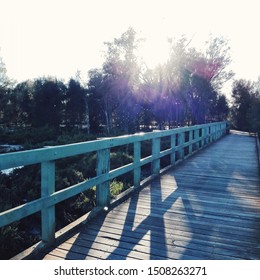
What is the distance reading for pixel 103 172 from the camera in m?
4.04

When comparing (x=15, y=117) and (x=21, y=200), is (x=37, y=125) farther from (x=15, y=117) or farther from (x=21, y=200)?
(x=21, y=200)

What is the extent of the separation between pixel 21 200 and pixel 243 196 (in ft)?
19.5

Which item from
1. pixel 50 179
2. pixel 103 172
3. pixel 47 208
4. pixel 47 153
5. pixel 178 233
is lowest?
pixel 178 233

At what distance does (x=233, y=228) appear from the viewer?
359 cm

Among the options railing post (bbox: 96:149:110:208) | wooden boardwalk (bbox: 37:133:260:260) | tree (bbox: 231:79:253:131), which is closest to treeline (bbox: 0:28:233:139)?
tree (bbox: 231:79:253:131)

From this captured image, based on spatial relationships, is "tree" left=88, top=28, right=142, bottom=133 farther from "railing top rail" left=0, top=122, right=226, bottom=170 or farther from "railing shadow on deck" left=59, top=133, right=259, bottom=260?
"railing top rail" left=0, top=122, right=226, bottom=170

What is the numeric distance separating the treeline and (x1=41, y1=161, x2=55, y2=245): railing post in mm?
26053

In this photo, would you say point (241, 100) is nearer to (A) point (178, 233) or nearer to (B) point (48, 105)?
(B) point (48, 105)

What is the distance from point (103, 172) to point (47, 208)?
1212 mm

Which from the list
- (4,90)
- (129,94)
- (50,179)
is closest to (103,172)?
(50,179)

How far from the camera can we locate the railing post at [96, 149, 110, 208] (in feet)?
13.1

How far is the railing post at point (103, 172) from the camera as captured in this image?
398 cm

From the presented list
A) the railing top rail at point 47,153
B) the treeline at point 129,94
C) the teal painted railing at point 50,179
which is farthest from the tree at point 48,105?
the railing top rail at point 47,153

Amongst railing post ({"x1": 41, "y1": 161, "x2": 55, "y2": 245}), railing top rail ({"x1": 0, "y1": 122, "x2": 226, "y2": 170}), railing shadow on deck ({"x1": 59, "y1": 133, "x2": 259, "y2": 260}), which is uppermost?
railing top rail ({"x1": 0, "y1": 122, "x2": 226, "y2": 170})
